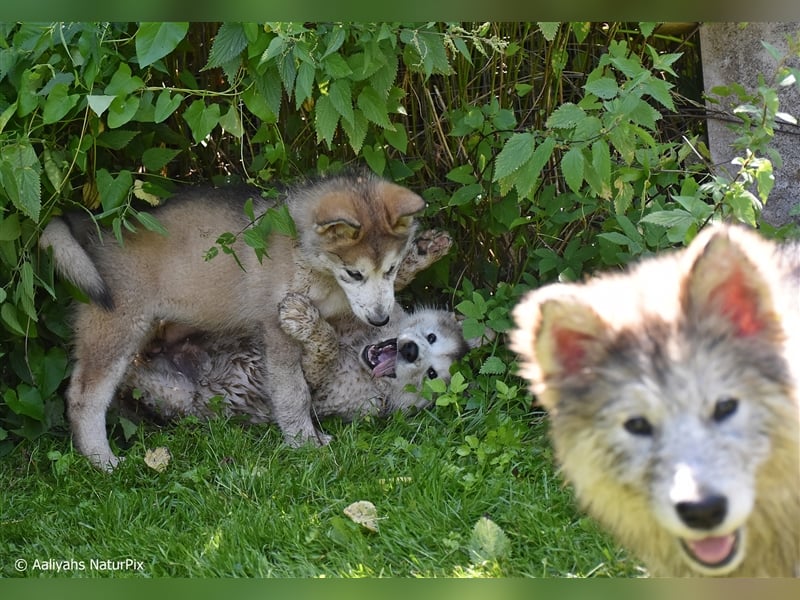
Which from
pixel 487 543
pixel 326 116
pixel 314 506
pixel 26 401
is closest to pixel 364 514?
pixel 314 506

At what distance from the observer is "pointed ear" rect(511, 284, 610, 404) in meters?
2.20

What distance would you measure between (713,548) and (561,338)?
591 mm

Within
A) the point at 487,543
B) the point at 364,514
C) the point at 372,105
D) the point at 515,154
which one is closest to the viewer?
the point at 487,543

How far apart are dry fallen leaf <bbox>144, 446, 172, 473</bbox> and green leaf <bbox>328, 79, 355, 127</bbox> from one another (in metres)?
1.56

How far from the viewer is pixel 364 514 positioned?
123 inches

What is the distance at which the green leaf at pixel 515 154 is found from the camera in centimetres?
336

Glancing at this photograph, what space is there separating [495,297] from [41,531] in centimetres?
193

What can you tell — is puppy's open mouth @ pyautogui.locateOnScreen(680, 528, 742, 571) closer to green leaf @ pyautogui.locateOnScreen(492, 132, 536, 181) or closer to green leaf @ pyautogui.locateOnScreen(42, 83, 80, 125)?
green leaf @ pyautogui.locateOnScreen(492, 132, 536, 181)

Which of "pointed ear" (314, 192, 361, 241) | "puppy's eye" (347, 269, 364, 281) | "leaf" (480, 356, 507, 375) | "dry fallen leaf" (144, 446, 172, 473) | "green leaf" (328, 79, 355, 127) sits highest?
"green leaf" (328, 79, 355, 127)

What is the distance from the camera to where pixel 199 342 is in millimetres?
4391

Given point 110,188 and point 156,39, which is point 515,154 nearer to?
point 156,39

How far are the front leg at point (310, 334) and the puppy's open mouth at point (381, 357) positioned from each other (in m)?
0.19

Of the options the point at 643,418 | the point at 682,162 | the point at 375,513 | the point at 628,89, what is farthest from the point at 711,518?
the point at 682,162

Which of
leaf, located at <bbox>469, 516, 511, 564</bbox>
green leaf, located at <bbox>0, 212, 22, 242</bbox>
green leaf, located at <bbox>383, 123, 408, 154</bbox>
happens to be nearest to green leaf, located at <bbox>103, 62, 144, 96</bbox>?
green leaf, located at <bbox>0, 212, 22, 242</bbox>
